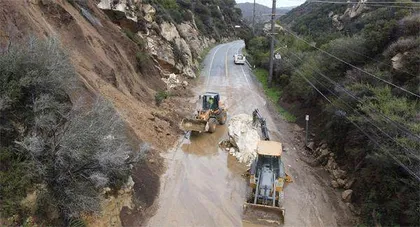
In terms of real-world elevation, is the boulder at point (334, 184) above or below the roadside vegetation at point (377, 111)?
below

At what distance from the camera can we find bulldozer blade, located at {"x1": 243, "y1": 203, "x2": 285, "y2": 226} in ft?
41.6

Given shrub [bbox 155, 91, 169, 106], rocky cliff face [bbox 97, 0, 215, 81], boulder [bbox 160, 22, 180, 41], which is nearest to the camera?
shrub [bbox 155, 91, 169, 106]

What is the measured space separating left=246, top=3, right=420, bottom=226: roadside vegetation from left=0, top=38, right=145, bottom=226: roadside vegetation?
937cm

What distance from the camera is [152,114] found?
21672 mm

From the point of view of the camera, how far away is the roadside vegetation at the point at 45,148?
9.01m

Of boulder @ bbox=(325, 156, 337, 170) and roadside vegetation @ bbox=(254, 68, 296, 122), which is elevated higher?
boulder @ bbox=(325, 156, 337, 170)

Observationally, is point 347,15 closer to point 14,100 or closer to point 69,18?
point 69,18

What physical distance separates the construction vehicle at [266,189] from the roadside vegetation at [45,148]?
5396 mm

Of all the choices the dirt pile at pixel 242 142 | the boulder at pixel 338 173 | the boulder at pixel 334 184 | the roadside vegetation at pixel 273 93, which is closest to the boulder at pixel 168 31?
the roadside vegetation at pixel 273 93

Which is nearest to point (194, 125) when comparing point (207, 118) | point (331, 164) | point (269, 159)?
point (207, 118)

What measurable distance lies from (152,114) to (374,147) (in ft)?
42.6

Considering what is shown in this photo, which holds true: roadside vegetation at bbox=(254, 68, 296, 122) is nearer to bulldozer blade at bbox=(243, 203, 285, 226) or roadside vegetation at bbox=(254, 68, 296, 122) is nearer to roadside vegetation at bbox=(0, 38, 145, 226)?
bulldozer blade at bbox=(243, 203, 285, 226)

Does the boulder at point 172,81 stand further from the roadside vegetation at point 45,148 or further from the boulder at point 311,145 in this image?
the roadside vegetation at point 45,148

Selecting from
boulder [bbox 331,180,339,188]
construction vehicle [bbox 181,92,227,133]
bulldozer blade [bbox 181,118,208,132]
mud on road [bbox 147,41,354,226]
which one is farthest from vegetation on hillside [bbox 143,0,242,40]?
boulder [bbox 331,180,339,188]
